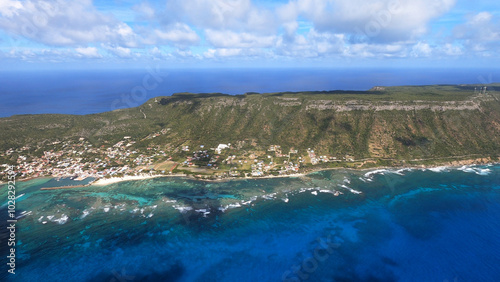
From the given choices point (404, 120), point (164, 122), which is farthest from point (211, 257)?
point (404, 120)

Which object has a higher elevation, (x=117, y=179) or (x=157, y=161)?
(x=157, y=161)

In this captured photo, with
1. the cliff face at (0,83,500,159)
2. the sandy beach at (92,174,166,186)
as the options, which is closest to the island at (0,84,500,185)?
the sandy beach at (92,174,166,186)

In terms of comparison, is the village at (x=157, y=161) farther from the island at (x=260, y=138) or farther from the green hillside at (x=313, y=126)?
the green hillside at (x=313, y=126)

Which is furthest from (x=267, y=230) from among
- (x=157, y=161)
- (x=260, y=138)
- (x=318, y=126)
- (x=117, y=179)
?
(x=318, y=126)

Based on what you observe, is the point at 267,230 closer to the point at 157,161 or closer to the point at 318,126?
the point at 157,161

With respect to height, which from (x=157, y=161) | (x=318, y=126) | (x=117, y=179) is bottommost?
(x=117, y=179)

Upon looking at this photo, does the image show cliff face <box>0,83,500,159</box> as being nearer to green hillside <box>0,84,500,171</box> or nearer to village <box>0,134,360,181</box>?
green hillside <box>0,84,500,171</box>
